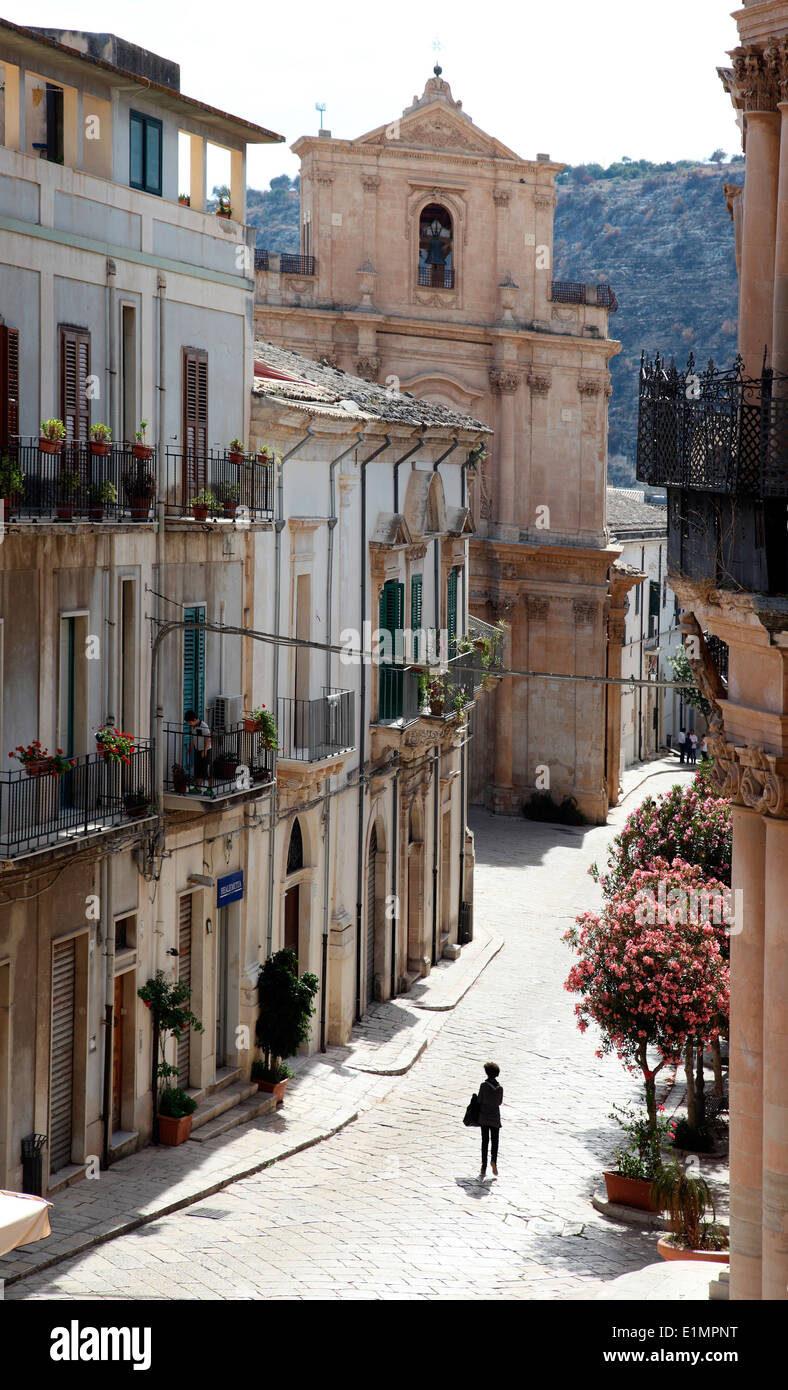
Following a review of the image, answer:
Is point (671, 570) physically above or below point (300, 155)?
below

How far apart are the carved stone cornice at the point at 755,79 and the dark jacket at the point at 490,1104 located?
13323 millimetres

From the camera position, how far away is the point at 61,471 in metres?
20.1

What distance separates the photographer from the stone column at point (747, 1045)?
45.2ft

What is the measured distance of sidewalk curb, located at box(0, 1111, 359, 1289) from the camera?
1817 centimetres

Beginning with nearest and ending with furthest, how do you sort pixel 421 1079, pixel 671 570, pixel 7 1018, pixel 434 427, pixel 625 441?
1. pixel 671 570
2. pixel 7 1018
3. pixel 421 1079
4. pixel 434 427
5. pixel 625 441

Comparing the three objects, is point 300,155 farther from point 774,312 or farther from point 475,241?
point 774,312

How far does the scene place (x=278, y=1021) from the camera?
25.2 meters

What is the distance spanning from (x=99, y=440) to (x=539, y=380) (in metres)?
34.2

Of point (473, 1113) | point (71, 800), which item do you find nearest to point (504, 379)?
point (473, 1113)

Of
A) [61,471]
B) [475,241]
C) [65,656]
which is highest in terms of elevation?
[475,241]

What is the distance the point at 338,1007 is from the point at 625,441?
103 metres

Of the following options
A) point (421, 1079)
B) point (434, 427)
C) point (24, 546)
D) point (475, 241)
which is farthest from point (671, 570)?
point (475, 241)

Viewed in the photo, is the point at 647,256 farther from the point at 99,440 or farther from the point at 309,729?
the point at 99,440

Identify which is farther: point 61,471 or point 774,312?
point 61,471
